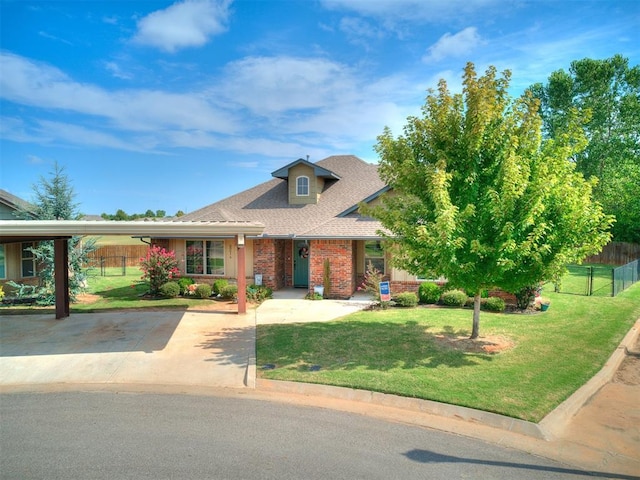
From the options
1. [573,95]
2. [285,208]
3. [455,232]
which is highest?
[573,95]

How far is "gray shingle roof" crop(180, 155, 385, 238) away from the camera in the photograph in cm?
1795

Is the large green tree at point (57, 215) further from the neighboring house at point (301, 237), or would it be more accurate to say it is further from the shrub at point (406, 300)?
the shrub at point (406, 300)

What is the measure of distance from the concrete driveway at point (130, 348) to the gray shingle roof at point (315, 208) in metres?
5.70

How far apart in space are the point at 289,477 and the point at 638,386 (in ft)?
24.2

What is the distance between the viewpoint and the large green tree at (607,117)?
35.6 meters

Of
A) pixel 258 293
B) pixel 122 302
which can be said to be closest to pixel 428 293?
pixel 258 293

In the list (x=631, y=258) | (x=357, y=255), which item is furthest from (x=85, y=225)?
(x=631, y=258)

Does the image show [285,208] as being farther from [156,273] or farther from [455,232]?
[455,232]

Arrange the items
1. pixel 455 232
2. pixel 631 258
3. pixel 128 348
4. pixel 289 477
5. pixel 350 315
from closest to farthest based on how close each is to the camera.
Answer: pixel 289 477
pixel 455 232
pixel 128 348
pixel 350 315
pixel 631 258

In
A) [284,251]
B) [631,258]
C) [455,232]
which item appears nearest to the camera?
[455,232]

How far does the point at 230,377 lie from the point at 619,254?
37.4 metres

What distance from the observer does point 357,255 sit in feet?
62.6

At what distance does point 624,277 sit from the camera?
19297 millimetres

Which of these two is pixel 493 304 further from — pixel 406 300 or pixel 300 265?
pixel 300 265
